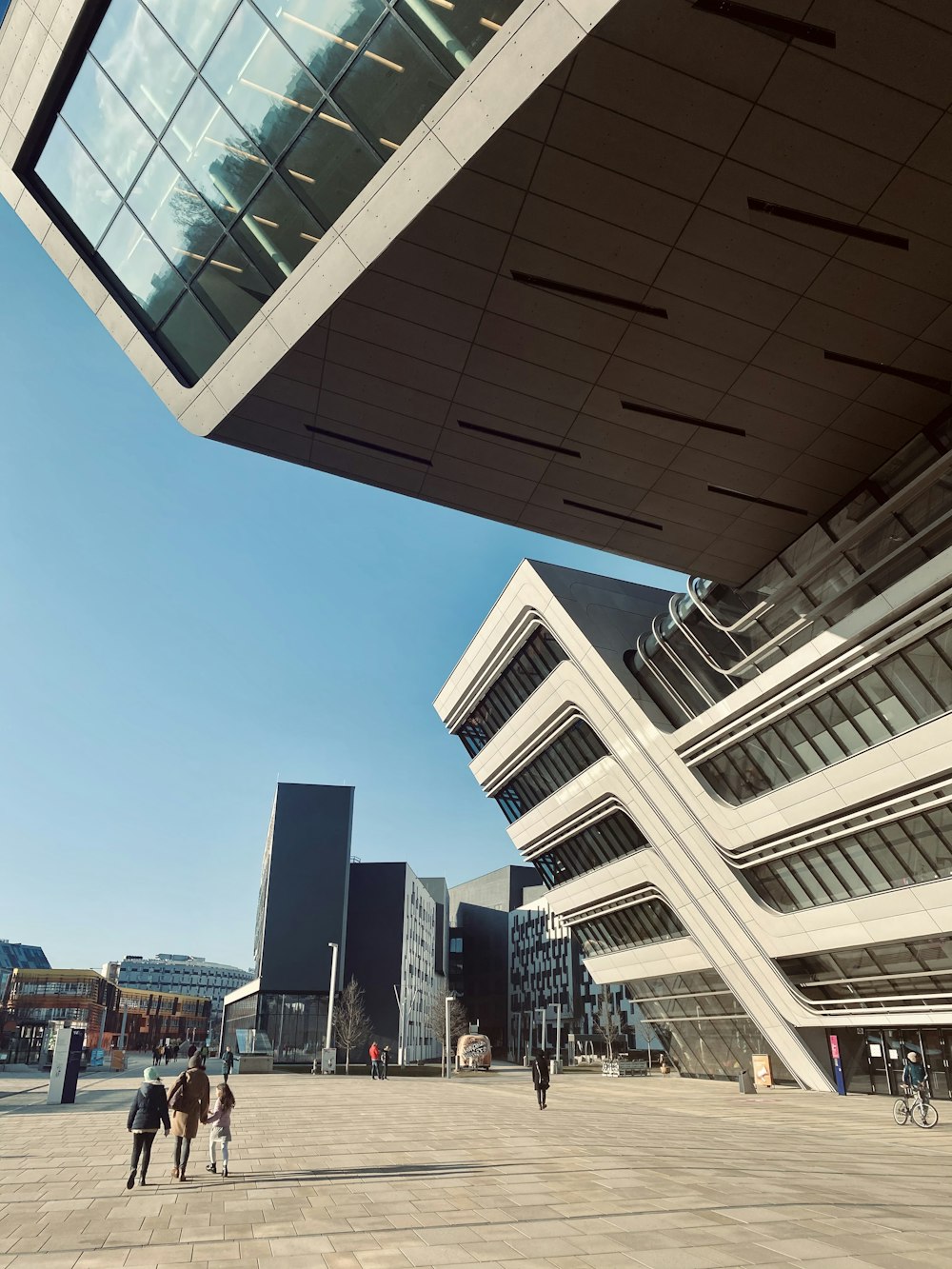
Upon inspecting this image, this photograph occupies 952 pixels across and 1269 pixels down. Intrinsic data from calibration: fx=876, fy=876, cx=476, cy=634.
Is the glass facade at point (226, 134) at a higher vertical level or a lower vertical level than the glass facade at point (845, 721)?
higher

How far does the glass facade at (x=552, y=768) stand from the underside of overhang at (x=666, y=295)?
58.3ft

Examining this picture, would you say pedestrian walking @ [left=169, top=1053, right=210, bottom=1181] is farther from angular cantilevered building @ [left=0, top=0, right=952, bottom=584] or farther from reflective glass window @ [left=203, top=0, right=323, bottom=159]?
reflective glass window @ [left=203, top=0, right=323, bottom=159]

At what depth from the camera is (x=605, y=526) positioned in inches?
822

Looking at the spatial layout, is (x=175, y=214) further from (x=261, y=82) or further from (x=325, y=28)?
(x=325, y=28)

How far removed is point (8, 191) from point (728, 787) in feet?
86.0

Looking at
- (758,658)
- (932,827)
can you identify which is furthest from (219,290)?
(932,827)

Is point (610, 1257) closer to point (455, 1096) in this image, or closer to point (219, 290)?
point (219, 290)

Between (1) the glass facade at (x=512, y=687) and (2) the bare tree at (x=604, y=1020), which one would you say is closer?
(1) the glass facade at (x=512, y=687)

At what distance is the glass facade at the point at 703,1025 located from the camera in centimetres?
3478

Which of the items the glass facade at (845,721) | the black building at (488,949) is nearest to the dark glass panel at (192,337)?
the glass facade at (845,721)

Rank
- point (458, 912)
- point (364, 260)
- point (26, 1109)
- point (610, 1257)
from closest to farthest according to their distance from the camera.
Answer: point (610, 1257) → point (364, 260) → point (26, 1109) → point (458, 912)

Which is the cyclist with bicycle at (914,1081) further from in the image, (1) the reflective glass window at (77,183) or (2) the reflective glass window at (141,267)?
(1) the reflective glass window at (77,183)

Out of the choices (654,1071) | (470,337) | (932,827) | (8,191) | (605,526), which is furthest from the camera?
(654,1071)

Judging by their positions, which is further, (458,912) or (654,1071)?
(458,912)
